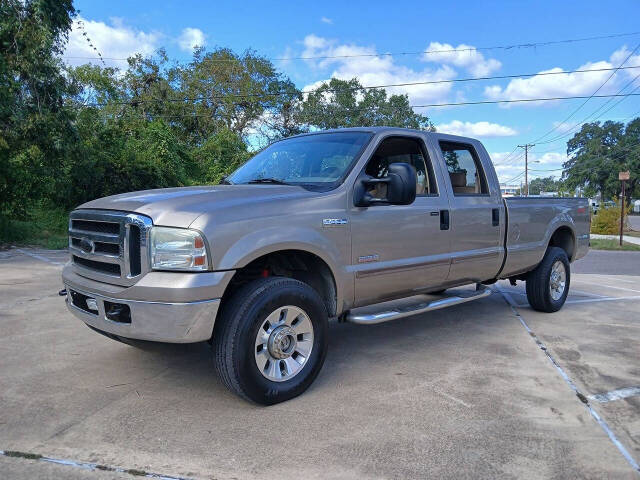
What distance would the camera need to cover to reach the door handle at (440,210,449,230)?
15.1 ft

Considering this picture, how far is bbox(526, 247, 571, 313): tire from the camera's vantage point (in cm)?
614

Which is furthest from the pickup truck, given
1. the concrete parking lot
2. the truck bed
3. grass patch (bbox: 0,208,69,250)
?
grass patch (bbox: 0,208,69,250)

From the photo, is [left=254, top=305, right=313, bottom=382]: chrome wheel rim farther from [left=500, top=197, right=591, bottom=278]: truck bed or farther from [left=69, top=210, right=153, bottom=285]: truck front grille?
[left=500, top=197, right=591, bottom=278]: truck bed

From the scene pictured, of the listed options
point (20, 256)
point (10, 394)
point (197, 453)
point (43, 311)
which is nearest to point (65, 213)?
point (20, 256)

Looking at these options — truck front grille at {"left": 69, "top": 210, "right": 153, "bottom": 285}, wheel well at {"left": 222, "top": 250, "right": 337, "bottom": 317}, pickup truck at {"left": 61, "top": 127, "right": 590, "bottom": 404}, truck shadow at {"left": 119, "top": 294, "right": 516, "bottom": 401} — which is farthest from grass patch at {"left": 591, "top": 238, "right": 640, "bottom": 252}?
truck front grille at {"left": 69, "top": 210, "right": 153, "bottom": 285}

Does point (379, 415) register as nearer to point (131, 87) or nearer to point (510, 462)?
point (510, 462)

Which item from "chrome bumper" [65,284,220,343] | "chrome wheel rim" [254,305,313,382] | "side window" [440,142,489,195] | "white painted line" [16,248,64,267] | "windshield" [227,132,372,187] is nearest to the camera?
"chrome bumper" [65,284,220,343]

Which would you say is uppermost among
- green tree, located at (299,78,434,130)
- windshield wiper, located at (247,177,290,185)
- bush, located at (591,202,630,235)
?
green tree, located at (299,78,434,130)

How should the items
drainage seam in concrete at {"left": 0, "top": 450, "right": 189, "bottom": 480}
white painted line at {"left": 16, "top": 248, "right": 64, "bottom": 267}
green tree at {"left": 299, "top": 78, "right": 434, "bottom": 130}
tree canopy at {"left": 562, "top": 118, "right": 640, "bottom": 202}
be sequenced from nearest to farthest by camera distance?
drainage seam in concrete at {"left": 0, "top": 450, "right": 189, "bottom": 480} → white painted line at {"left": 16, "top": 248, "right": 64, "bottom": 267} → green tree at {"left": 299, "top": 78, "right": 434, "bottom": 130} → tree canopy at {"left": 562, "top": 118, "right": 640, "bottom": 202}

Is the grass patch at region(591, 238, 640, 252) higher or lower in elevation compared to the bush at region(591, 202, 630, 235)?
lower

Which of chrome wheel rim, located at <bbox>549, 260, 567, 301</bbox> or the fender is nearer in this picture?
the fender

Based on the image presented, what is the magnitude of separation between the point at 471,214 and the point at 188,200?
289 centimetres

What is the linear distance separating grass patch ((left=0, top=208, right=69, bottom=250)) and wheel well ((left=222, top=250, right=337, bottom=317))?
11.3 metres

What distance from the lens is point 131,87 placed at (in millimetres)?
31250
